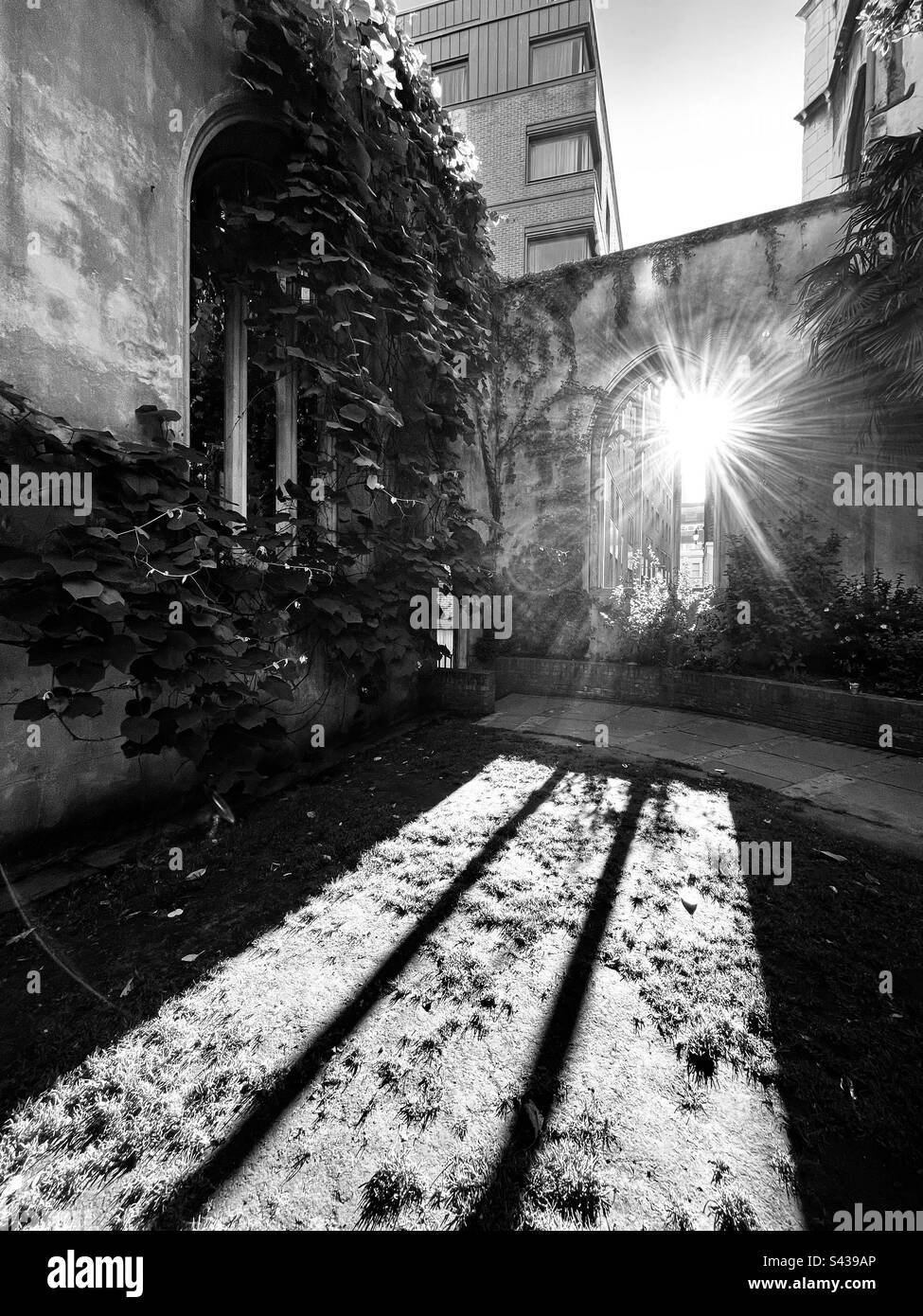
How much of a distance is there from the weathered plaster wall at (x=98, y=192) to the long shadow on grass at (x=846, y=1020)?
3326 mm

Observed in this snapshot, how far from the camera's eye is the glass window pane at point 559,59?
56.5ft

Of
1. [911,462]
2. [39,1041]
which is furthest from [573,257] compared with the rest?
[39,1041]

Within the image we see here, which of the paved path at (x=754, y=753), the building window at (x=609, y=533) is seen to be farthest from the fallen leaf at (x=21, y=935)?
the building window at (x=609, y=533)

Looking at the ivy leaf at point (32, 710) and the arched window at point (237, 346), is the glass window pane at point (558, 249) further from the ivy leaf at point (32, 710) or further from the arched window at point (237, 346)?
the ivy leaf at point (32, 710)

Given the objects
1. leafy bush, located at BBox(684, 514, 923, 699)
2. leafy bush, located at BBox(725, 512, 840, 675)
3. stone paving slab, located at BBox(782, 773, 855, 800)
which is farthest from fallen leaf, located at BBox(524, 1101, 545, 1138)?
leafy bush, located at BBox(725, 512, 840, 675)

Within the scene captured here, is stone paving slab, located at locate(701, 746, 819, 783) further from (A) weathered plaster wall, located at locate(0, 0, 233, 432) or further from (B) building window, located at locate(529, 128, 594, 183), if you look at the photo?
(B) building window, located at locate(529, 128, 594, 183)

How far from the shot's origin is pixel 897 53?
8.69 meters

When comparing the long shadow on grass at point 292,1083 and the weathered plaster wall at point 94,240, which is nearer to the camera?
the long shadow on grass at point 292,1083

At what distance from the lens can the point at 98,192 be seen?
2545 mm

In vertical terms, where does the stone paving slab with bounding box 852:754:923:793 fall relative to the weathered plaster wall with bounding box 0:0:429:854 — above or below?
below

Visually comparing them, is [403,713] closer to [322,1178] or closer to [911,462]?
[322,1178]

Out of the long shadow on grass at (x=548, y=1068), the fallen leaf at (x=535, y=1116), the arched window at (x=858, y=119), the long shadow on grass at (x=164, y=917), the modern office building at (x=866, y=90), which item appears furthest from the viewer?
the arched window at (x=858, y=119)

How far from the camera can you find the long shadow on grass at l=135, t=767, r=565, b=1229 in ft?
3.55

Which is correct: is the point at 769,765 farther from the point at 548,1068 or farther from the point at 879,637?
the point at 548,1068
